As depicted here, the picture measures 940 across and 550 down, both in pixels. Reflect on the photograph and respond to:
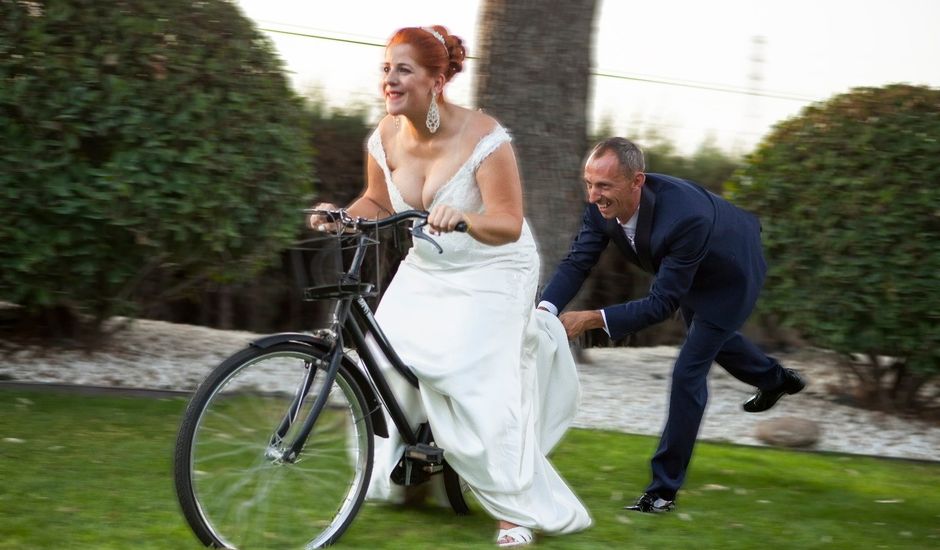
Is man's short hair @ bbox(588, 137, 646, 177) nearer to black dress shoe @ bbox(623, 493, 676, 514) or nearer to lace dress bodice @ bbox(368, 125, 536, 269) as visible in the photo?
lace dress bodice @ bbox(368, 125, 536, 269)

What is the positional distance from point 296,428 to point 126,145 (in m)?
3.86

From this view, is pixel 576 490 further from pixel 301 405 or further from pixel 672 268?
pixel 301 405

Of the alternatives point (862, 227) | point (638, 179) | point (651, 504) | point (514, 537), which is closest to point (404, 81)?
point (638, 179)

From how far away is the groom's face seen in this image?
518 cm

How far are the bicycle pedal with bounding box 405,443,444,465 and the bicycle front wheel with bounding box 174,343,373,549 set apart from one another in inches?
8.9

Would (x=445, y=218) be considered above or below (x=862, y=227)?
above

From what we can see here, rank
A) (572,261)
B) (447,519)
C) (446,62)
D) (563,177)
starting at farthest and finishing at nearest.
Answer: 1. (563,177)
2. (572,261)
3. (447,519)
4. (446,62)

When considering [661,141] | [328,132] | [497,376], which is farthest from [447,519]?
[661,141]

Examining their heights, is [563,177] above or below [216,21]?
below

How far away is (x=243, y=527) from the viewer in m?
4.48

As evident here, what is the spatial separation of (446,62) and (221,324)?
6507 millimetres

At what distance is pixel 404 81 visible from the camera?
15.4 feet

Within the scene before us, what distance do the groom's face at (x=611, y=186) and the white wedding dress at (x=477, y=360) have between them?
1.17 feet

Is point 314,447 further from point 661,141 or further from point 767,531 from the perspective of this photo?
point 661,141
